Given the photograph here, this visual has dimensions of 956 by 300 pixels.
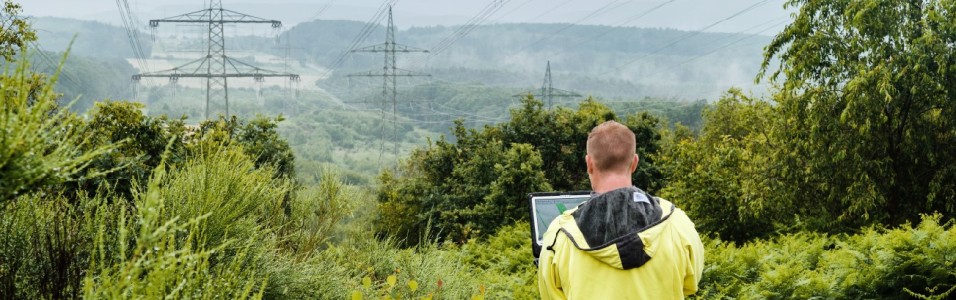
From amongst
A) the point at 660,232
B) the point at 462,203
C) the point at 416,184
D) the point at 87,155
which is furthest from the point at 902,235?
the point at 416,184

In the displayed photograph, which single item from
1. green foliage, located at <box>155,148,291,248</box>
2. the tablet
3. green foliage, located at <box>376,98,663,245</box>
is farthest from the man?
green foliage, located at <box>376,98,663,245</box>

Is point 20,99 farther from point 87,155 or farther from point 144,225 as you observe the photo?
point 144,225

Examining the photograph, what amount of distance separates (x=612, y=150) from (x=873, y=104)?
14.6 meters

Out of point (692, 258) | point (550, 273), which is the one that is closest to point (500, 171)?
point (550, 273)

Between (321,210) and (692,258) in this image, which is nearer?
(692,258)

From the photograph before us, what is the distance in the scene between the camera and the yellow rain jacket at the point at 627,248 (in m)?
3.91

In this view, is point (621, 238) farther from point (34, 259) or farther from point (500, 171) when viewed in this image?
point (500, 171)

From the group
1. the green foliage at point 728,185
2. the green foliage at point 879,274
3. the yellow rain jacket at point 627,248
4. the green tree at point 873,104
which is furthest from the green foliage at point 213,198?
the green foliage at point 728,185

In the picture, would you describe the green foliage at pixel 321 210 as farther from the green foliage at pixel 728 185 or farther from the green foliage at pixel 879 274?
the green foliage at pixel 728 185

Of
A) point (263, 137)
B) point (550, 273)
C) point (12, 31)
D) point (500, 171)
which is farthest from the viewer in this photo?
point (500, 171)

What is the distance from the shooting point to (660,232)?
3.92 metres

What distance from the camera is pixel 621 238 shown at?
389 cm

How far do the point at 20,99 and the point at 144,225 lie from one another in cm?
77

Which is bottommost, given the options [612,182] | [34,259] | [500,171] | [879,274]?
[500,171]
